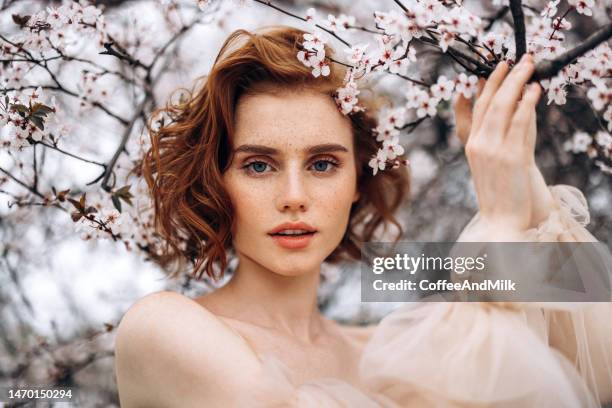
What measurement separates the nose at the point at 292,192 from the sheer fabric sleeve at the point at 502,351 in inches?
16.0

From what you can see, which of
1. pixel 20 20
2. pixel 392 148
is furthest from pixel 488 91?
pixel 20 20

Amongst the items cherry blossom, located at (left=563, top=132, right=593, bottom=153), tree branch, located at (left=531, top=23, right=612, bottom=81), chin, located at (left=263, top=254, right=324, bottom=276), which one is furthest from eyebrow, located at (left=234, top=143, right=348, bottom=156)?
cherry blossom, located at (left=563, top=132, right=593, bottom=153)

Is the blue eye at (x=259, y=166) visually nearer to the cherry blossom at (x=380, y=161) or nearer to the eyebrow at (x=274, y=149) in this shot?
the eyebrow at (x=274, y=149)

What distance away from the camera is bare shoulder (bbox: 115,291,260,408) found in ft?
5.90

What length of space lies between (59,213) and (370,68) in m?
1.56

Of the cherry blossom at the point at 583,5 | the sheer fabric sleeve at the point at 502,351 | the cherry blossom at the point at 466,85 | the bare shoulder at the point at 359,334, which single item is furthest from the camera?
the bare shoulder at the point at 359,334

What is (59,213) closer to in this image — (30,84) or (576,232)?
(30,84)

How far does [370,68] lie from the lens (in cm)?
187

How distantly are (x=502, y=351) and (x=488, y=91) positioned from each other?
0.61m

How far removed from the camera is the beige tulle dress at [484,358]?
1571mm

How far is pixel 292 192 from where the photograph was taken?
6.32 feet

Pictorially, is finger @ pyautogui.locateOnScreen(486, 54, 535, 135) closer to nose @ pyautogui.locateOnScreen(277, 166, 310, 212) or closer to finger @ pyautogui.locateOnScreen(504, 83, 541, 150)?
finger @ pyautogui.locateOnScreen(504, 83, 541, 150)

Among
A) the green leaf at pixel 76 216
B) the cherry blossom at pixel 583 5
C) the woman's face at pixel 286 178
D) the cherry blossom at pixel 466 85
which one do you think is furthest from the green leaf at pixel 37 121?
the cherry blossom at pixel 583 5

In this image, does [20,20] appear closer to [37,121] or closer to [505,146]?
[37,121]
